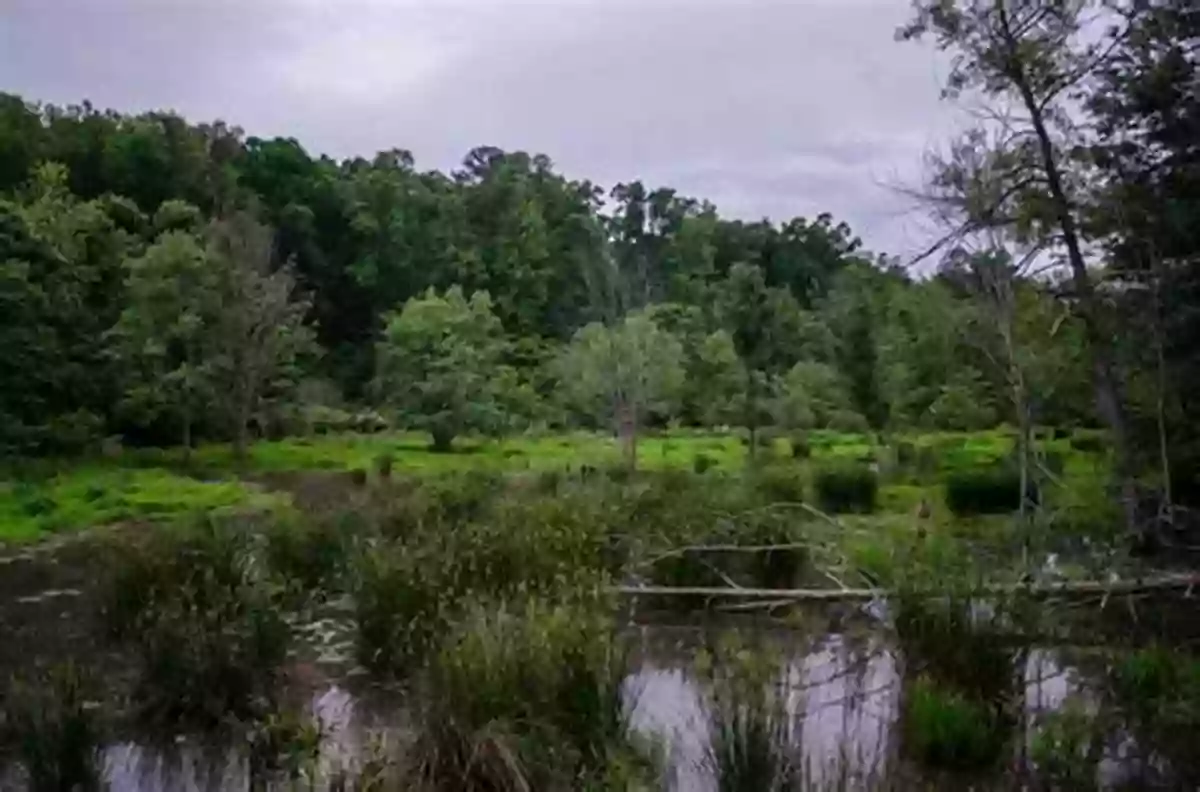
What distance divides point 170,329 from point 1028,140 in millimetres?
14897

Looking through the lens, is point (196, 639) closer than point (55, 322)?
Yes

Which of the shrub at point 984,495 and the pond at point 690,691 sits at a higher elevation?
the shrub at point 984,495

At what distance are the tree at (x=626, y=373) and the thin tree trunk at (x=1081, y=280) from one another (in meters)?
10.6

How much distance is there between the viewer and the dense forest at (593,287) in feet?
33.9

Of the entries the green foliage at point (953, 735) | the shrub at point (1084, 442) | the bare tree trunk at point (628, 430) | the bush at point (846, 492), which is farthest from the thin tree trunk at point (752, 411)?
the green foliage at point (953, 735)

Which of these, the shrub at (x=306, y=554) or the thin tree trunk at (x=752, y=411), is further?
the thin tree trunk at (x=752, y=411)

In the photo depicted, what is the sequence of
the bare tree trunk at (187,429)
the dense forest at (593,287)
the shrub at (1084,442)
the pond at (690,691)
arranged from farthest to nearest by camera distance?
the bare tree trunk at (187,429) → the shrub at (1084,442) → the dense forest at (593,287) → the pond at (690,691)

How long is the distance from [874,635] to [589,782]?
12.4ft

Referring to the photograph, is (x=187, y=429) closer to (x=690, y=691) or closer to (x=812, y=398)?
(x=812, y=398)

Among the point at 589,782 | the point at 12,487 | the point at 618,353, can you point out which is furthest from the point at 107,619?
the point at 618,353

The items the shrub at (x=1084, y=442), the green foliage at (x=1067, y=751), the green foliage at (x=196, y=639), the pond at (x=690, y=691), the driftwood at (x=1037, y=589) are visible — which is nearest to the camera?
the green foliage at (x=1067, y=751)

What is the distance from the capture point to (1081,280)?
34.5 ft

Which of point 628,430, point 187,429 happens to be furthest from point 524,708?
point 187,429

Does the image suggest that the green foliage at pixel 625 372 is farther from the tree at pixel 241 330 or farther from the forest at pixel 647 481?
the tree at pixel 241 330
